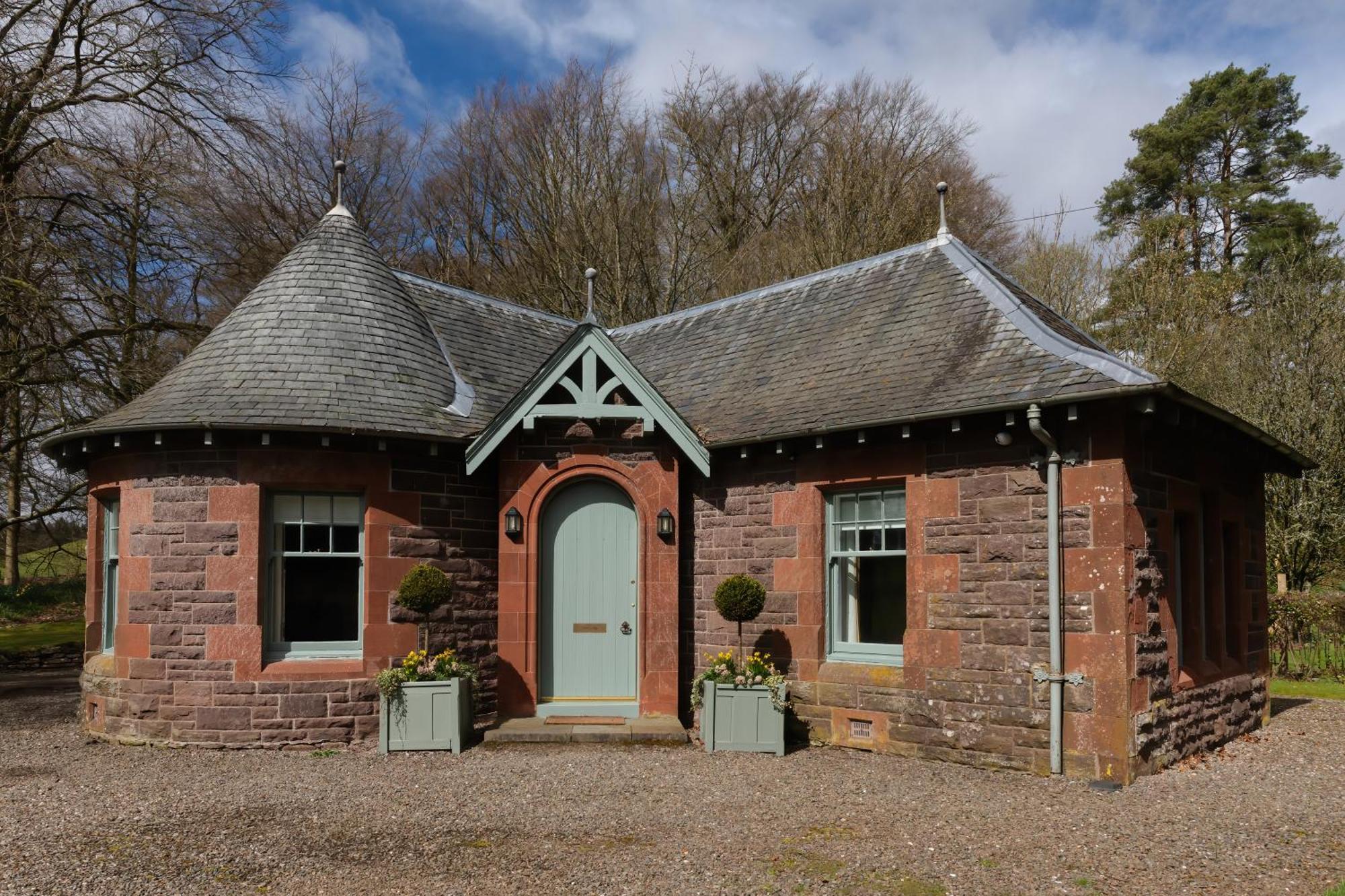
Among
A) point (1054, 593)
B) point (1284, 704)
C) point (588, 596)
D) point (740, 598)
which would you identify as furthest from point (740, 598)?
point (1284, 704)

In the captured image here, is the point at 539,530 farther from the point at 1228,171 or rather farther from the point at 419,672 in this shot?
the point at 1228,171

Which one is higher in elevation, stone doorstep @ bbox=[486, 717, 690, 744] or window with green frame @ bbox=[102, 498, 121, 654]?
window with green frame @ bbox=[102, 498, 121, 654]

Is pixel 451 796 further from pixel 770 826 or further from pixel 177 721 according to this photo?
pixel 177 721

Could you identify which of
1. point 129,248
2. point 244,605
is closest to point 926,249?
point 244,605

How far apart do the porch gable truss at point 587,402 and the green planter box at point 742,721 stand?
→ 2.34 m

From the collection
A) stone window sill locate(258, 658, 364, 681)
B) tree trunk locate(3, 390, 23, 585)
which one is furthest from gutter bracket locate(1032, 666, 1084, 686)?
tree trunk locate(3, 390, 23, 585)

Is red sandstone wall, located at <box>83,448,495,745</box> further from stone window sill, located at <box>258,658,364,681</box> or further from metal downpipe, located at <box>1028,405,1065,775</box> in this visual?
metal downpipe, located at <box>1028,405,1065,775</box>

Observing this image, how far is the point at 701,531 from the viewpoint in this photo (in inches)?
441

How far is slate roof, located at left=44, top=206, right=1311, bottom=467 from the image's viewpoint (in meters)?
9.37

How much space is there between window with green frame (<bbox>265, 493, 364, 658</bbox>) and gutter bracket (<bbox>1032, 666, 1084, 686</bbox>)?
6528 millimetres

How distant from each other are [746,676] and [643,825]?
118 inches

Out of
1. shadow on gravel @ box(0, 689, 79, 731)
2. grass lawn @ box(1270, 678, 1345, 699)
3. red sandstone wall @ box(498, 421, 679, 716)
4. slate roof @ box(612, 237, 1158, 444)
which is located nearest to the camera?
slate roof @ box(612, 237, 1158, 444)

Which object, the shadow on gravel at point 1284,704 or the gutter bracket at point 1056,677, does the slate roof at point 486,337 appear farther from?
the shadow on gravel at point 1284,704

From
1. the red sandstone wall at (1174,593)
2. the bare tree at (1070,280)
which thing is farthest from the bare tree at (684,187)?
the red sandstone wall at (1174,593)
